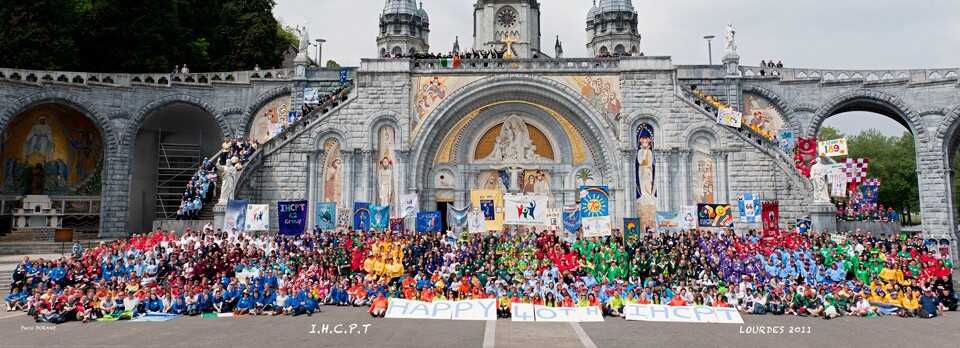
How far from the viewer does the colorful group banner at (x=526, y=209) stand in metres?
22.2

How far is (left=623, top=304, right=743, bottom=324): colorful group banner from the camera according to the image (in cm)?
1374

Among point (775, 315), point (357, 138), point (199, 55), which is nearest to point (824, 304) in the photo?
point (775, 315)

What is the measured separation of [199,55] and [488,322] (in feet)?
110

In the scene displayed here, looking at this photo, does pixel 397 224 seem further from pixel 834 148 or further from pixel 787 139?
pixel 787 139

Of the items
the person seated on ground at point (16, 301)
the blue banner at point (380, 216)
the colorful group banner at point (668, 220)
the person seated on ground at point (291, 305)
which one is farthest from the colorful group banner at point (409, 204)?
the person seated on ground at point (16, 301)

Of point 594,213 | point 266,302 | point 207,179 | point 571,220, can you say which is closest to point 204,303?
point 266,302

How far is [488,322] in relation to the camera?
44.9ft

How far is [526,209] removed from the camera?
73.3 ft

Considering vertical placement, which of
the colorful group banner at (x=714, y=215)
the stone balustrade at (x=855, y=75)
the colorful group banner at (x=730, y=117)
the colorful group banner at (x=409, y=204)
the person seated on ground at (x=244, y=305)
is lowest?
the person seated on ground at (x=244, y=305)

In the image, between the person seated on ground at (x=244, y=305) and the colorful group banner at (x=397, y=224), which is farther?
the colorful group banner at (x=397, y=224)

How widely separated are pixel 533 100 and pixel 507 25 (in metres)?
31.5

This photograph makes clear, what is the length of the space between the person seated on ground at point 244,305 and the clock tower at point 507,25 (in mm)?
45529

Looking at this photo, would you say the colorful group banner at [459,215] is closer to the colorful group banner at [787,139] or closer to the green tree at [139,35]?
the colorful group banner at [787,139]

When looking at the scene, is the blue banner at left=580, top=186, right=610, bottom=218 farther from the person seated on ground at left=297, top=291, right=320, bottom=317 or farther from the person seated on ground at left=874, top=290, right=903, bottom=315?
the person seated on ground at left=297, top=291, right=320, bottom=317
